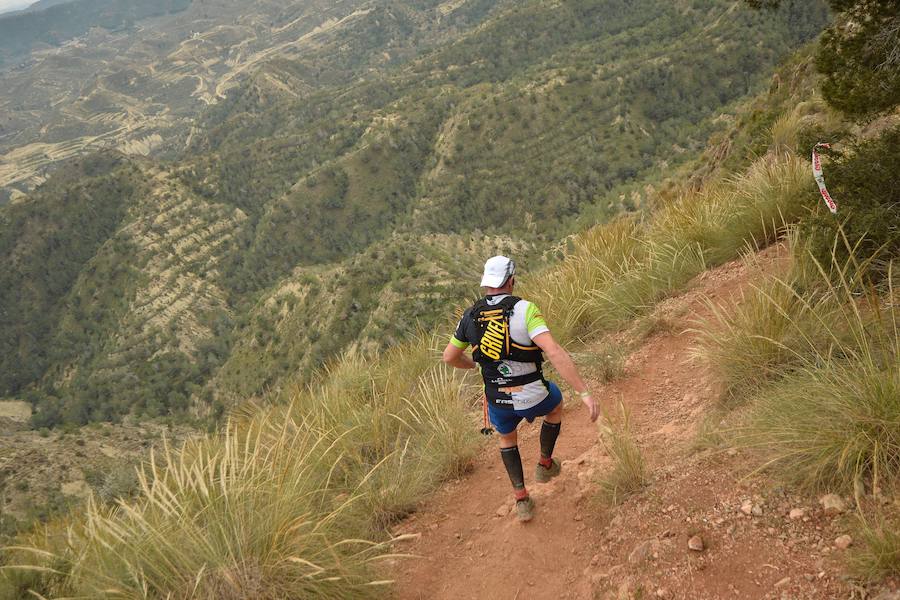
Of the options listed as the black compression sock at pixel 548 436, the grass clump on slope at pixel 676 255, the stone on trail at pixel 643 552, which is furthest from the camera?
the grass clump on slope at pixel 676 255

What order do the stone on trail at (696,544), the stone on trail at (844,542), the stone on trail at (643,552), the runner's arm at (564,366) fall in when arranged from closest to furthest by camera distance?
the stone on trail at (844,542) → the stone on trail at (696,544) → the stone on trail at (643,552) → the runner's arm at (564,366)

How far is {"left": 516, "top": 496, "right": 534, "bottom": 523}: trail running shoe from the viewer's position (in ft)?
11.9

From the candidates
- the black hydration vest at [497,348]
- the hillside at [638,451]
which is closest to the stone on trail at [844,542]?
the hillside at [638,451]

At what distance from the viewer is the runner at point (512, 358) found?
3.37 meters

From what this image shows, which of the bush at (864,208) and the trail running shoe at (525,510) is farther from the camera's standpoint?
the bush at (864,208)

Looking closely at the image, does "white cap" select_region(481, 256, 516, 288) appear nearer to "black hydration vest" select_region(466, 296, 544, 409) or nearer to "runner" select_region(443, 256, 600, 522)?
"runner" select_region(443, 256, 600, 522)

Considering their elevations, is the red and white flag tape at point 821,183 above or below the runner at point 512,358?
above

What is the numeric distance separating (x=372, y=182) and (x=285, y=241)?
20684 mm

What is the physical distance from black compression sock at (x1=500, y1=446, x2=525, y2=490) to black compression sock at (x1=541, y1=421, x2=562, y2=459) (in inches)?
10.3

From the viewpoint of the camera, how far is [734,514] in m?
2.80

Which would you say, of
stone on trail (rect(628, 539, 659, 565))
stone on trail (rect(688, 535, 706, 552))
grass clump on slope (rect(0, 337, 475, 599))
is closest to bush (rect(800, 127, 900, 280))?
stone on trail (rect(688, 535, 706, 552))

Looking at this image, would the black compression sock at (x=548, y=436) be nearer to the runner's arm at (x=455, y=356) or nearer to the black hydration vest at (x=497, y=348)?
the black hydration vest at (x=497, y=348)

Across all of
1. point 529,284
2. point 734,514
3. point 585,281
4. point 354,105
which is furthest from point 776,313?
point 354,105

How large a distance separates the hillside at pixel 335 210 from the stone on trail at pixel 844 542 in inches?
1632
